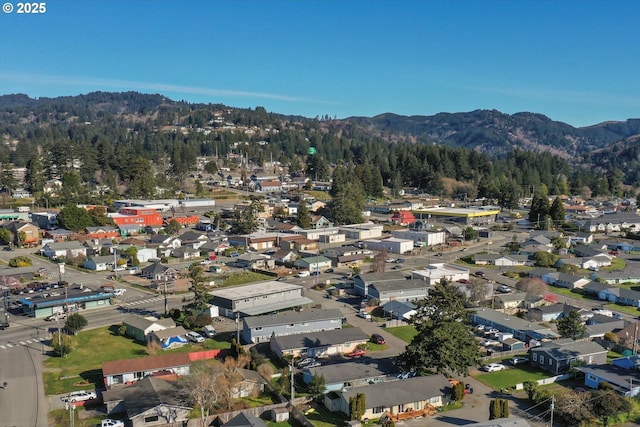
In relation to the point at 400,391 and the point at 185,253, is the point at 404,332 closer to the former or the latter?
the point at 400,391

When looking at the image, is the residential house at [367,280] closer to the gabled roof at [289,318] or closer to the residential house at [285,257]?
the gabled roof at [289,318]

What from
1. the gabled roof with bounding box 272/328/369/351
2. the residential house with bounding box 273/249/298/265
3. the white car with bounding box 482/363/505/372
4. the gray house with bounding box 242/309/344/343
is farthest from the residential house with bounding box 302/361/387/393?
the residential house with bounding box 273/249/298/265

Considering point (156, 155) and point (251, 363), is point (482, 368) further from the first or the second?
point (156, 155)

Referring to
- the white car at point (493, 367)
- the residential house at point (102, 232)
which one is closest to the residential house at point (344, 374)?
the white car at point (493, 367)

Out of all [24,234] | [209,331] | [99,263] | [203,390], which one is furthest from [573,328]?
[24,234]

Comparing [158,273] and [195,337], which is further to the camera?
[158,273]

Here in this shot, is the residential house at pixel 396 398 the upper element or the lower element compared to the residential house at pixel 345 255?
lower

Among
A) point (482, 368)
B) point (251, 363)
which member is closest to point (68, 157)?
point (251, 363)
